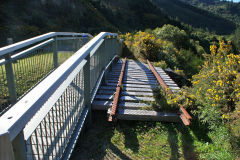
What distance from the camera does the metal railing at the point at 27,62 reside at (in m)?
2.87

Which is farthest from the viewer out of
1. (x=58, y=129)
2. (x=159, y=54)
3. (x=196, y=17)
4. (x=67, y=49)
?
(x=196, y=17)

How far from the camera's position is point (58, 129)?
2115 millimetres

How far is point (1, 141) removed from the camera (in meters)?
0.73

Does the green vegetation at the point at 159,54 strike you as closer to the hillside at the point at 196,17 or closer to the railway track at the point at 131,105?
the railway track at the point at 131,105

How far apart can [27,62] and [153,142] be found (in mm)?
2740

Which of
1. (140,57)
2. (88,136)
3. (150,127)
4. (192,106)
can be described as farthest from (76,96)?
(140,57)

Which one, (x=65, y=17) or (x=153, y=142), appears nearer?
(x=153, y=142)

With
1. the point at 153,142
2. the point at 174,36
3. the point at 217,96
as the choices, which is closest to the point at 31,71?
the point at 153,142

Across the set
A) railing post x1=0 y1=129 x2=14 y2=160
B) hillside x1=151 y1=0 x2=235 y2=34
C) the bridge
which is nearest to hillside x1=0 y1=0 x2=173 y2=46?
the bridge

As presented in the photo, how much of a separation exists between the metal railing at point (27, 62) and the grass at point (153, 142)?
1391 mm

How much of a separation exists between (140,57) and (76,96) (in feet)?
26.4

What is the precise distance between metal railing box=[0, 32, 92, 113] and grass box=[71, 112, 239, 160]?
4.56 feet

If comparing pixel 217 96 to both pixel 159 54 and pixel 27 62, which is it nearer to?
pixel 27 62

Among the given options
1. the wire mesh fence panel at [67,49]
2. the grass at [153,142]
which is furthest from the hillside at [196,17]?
the grass at [153,142]
